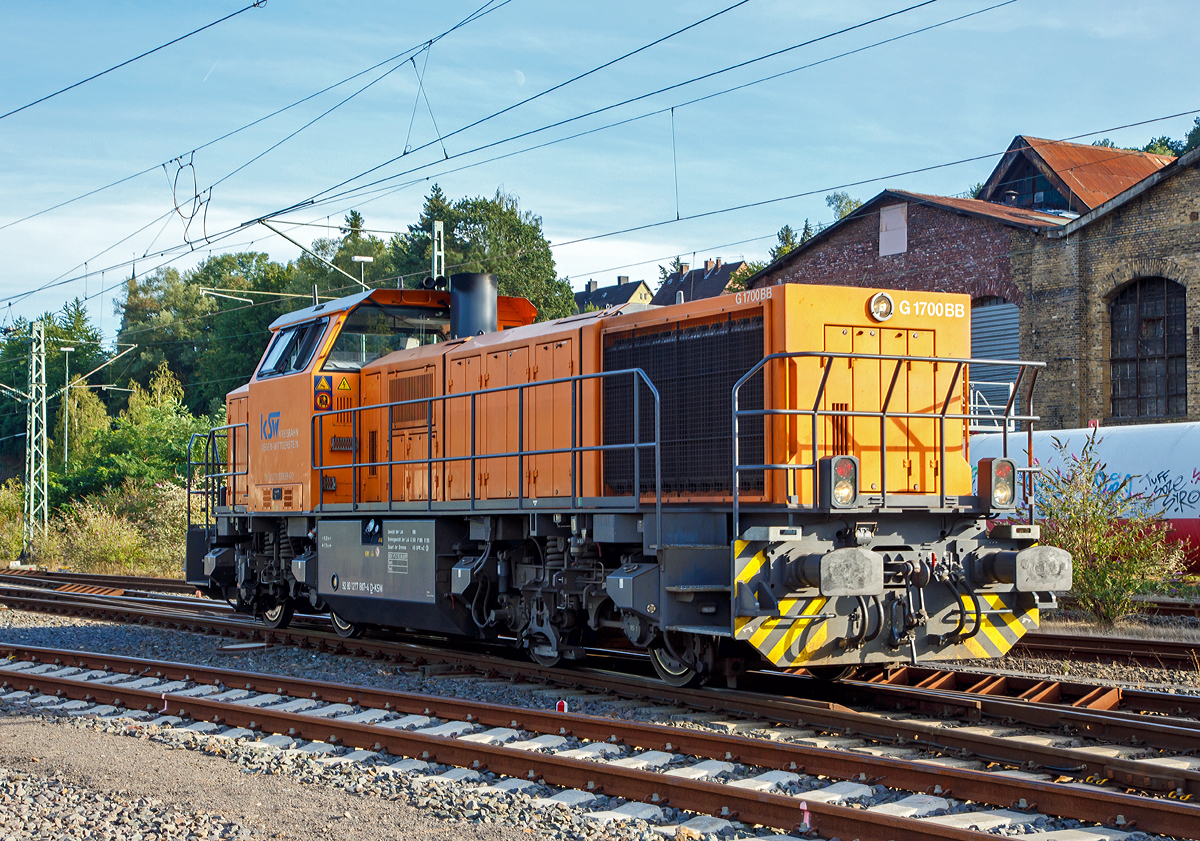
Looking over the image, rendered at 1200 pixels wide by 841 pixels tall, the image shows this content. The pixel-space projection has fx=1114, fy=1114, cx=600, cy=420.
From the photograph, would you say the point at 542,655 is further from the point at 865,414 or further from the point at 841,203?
the point at 841,203

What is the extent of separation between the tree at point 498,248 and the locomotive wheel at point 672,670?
4871 centimetres

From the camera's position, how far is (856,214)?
29094 millimetres

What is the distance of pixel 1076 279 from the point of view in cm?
2464

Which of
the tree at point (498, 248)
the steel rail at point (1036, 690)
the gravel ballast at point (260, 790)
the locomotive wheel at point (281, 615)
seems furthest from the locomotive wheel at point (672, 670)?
the tree at point (498, 248)

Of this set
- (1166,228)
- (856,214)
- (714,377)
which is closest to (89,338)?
(856,214)

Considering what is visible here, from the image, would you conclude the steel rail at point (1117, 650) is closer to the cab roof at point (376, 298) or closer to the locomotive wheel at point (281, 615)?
the cab roof at point (376, 298)

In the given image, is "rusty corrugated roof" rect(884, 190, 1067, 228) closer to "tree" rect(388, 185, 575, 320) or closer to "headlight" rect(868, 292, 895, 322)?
"headlight" rect(868, 292, 895, 322)

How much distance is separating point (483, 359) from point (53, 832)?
19.4ft

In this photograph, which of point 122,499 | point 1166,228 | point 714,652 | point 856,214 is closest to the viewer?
point 714,652

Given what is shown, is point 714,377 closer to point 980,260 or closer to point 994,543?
point 994,543

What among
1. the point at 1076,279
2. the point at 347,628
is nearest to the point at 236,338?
the point at 1076,279

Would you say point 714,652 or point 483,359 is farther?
point 483,359

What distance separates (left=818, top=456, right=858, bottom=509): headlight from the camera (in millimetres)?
7250

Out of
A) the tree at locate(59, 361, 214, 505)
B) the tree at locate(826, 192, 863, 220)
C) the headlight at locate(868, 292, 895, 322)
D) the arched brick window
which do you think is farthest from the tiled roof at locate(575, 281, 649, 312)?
the headlight at locate(868, 292, 895, 322)
